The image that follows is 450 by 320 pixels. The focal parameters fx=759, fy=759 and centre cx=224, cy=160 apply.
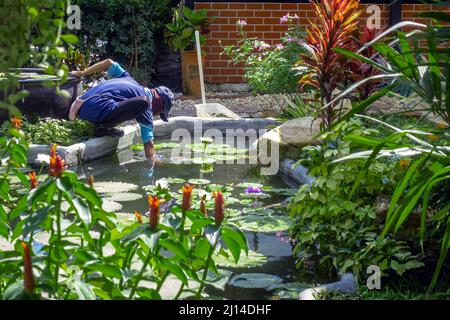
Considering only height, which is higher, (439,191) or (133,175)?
(439,191)

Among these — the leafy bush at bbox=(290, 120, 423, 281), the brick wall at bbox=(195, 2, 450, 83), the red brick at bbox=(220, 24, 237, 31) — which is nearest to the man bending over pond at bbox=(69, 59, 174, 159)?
the leafy bush at bbox=(290, 120, 423, 281)

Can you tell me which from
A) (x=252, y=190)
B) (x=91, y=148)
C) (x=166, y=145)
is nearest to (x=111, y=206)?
(x=252, y=190)

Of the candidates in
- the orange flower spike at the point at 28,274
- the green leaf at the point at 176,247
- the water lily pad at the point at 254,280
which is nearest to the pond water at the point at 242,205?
the water lily pad at the point at 254,280

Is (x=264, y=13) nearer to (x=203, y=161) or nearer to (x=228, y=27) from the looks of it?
(x=228, y=27)

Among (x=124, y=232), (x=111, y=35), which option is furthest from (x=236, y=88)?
(x=124, y=232)

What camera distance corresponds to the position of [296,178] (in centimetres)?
664

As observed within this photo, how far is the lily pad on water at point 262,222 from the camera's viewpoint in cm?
503

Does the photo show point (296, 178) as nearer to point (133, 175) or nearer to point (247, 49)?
point (133, 175)

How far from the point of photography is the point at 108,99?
25.2 ft

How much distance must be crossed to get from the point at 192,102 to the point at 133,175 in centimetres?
456

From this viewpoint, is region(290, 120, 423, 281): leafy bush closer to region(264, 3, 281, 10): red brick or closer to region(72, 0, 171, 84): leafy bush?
region(264, 3, 281, 10): red brick

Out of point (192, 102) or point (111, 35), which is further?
point (111, 35)

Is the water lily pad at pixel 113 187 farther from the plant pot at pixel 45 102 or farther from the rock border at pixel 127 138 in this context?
the plant pot at pixel 45 102
